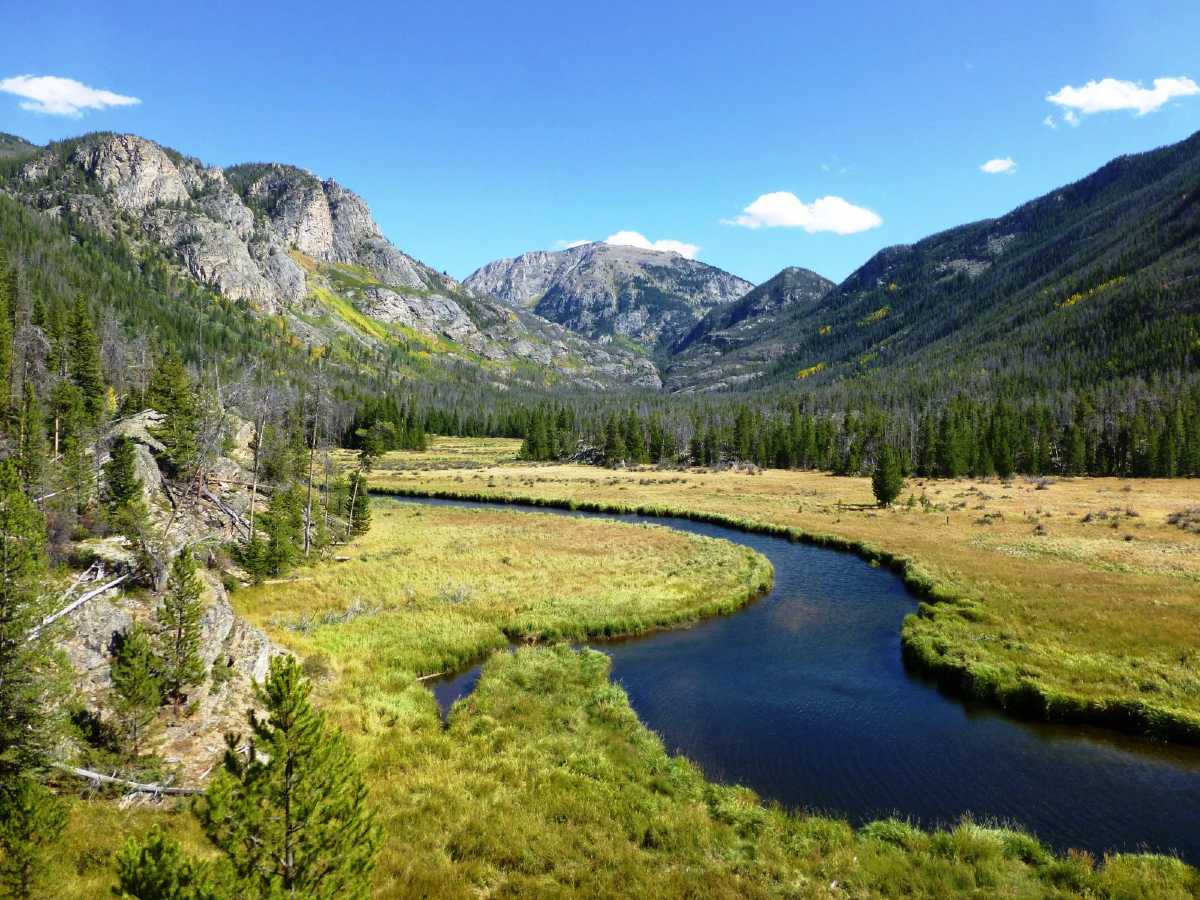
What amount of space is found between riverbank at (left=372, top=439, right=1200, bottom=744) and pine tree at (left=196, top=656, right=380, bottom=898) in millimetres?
25362

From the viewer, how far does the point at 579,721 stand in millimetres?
21172

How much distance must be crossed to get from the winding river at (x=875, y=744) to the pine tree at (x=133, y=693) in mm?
10963

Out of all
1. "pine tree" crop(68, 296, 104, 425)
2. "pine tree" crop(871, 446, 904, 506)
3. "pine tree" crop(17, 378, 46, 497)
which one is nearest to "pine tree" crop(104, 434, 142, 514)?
"pine tree" crop(17, 378, 46, 497)

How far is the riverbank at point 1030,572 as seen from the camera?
23.1m

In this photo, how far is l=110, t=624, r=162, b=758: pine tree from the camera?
14.1 m

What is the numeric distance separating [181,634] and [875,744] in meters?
23.0

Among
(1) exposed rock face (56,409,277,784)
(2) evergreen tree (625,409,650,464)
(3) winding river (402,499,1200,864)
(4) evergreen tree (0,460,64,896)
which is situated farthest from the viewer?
(2) evergreen tree (625,409,650,464)

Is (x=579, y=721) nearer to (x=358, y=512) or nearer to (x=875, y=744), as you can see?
(x=875, y=744)

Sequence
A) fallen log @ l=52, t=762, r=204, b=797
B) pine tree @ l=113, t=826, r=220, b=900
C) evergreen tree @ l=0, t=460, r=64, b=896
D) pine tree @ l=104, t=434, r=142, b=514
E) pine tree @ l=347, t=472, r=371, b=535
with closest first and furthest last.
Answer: pine tree @ l=113, t=826, r=220, b=900
evergreen tree @ l=0, t=460, r=64, b=896
fallen log @ l=52, t=762, r=204, b=797
pine tree @ l=104, t=434, r=142, b=514
pine tree @ l=347, t=472, r=371, b=535

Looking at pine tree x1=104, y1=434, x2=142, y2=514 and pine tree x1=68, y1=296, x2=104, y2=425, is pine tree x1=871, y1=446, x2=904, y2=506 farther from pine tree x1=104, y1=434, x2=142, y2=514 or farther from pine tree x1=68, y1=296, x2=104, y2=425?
pine tree x1=68, y1=296, x2=104, y2=425

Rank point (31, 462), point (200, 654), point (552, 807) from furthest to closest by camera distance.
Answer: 1. point (31, 462)
2. point (200, 654)
3. point (552, 807)

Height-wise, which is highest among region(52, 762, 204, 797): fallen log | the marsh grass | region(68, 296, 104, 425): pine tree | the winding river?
region(68, 296, 104, 425): pine tree

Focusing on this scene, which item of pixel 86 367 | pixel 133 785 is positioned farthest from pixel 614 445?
pixel 133 785

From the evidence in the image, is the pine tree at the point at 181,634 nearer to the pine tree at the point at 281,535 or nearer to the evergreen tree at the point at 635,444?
the pine tree at the point at 281,535
